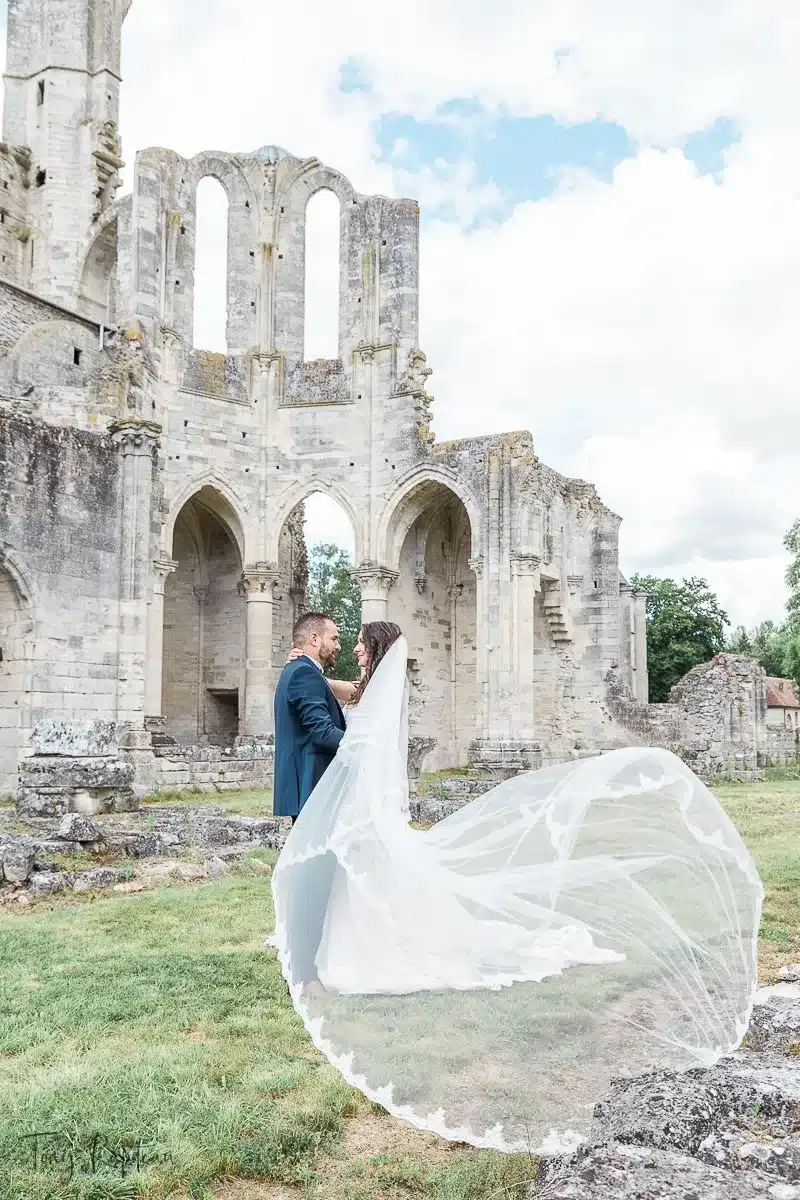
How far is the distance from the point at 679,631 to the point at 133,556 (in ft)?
82.4

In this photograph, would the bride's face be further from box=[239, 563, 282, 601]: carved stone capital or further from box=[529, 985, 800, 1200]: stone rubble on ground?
box=[239, 563, 282, 601]: carved stone capital

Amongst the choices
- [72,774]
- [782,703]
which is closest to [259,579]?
[72,774]

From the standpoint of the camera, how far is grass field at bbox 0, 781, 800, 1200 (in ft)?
8.72

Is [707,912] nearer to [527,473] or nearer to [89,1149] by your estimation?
[89,1149]

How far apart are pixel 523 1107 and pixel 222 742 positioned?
21434 mm

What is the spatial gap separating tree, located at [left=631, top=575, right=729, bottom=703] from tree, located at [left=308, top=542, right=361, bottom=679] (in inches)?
480

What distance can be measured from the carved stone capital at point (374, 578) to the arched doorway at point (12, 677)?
9109 mm

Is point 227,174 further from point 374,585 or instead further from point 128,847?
point 128,847

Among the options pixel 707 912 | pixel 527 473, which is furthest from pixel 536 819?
pixel 527 473

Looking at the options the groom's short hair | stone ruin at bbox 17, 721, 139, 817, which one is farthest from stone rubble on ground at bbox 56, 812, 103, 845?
the groom's short hair

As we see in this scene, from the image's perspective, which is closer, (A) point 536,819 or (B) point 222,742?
(A) point 536,819

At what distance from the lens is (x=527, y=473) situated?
19906 millimetres

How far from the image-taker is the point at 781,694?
39469 mm

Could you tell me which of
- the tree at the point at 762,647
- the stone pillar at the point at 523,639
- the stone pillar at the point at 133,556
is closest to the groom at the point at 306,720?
the stone pillar at the point at 133,556
